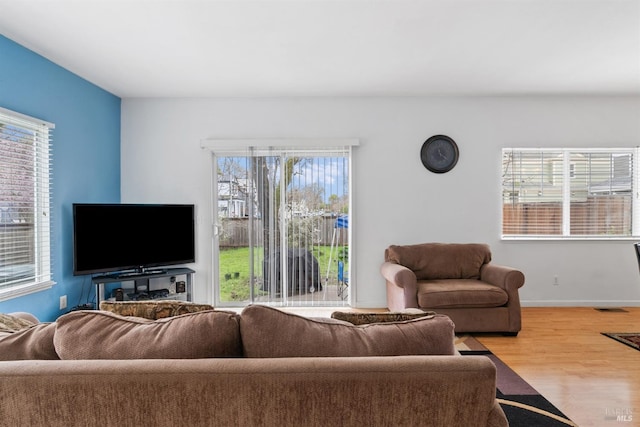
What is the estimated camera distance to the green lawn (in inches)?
189

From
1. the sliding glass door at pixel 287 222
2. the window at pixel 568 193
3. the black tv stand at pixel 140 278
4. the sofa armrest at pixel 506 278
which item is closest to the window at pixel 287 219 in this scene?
the sliding glass door at pixel 287 222

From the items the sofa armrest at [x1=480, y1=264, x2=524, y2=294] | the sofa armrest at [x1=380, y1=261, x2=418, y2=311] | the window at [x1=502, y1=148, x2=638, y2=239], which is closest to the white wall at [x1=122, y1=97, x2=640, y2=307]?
the window at [x1=502, y1=148, x2=638, y2=239]

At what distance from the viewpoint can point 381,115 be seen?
4766 mm

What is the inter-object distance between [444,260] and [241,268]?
2358 millimetres

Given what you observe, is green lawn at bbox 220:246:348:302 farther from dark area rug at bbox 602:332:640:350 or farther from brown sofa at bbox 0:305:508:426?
brown sofa at bbox 0:305:508:426

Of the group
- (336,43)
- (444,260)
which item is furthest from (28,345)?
(444,260)

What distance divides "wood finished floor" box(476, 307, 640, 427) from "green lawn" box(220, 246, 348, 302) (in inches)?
70.7

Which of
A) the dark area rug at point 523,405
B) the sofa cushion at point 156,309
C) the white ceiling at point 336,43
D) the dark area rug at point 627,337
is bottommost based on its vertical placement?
the dark area rug at point 523,405

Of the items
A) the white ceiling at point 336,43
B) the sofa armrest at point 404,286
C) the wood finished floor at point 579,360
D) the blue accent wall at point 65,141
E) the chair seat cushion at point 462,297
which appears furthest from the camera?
the sofa armrest at point 404,286

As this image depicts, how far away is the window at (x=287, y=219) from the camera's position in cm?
477

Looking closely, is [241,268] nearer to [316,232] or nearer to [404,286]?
[316,232]

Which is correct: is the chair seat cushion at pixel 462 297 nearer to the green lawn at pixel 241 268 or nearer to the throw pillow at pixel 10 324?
the green lawn at pixel 241 268

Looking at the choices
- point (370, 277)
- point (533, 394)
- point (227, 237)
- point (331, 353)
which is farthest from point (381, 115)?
point (331, 353)

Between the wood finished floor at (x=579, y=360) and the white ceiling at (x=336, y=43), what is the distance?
251 centimetres
